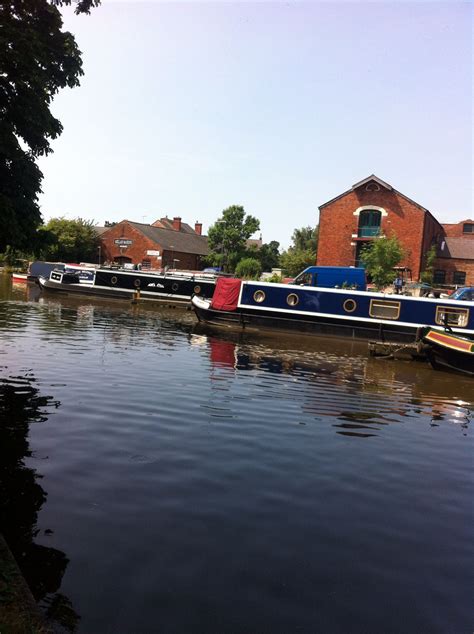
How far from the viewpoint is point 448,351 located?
16.1 meters

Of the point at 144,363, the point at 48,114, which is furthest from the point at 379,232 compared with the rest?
the point at 48,114

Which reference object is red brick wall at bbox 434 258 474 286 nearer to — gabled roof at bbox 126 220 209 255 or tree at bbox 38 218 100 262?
gabled roof at bbox 126 220 209 255

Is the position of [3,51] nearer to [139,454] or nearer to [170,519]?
[139,454]

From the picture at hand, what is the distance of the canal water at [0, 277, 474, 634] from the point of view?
13.3ft

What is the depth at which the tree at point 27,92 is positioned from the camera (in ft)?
27.4

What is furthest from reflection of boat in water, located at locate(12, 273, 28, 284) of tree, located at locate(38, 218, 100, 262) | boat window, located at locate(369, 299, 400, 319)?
boat window, located at locate(369, 299, 400, 319)

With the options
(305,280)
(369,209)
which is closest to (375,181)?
(369,209)

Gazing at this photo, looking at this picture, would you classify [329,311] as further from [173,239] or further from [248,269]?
[173,239]

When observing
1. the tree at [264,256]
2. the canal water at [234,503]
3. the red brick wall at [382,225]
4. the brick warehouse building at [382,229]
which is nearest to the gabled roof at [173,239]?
the tree at [264,256]

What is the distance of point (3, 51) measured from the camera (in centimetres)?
805

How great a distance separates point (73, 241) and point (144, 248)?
762 centimetres

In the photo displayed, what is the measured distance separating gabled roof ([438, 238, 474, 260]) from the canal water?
36.0 metres

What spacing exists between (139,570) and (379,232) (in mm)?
40283

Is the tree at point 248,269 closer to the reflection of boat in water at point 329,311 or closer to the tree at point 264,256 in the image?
the tree at point 264,256
